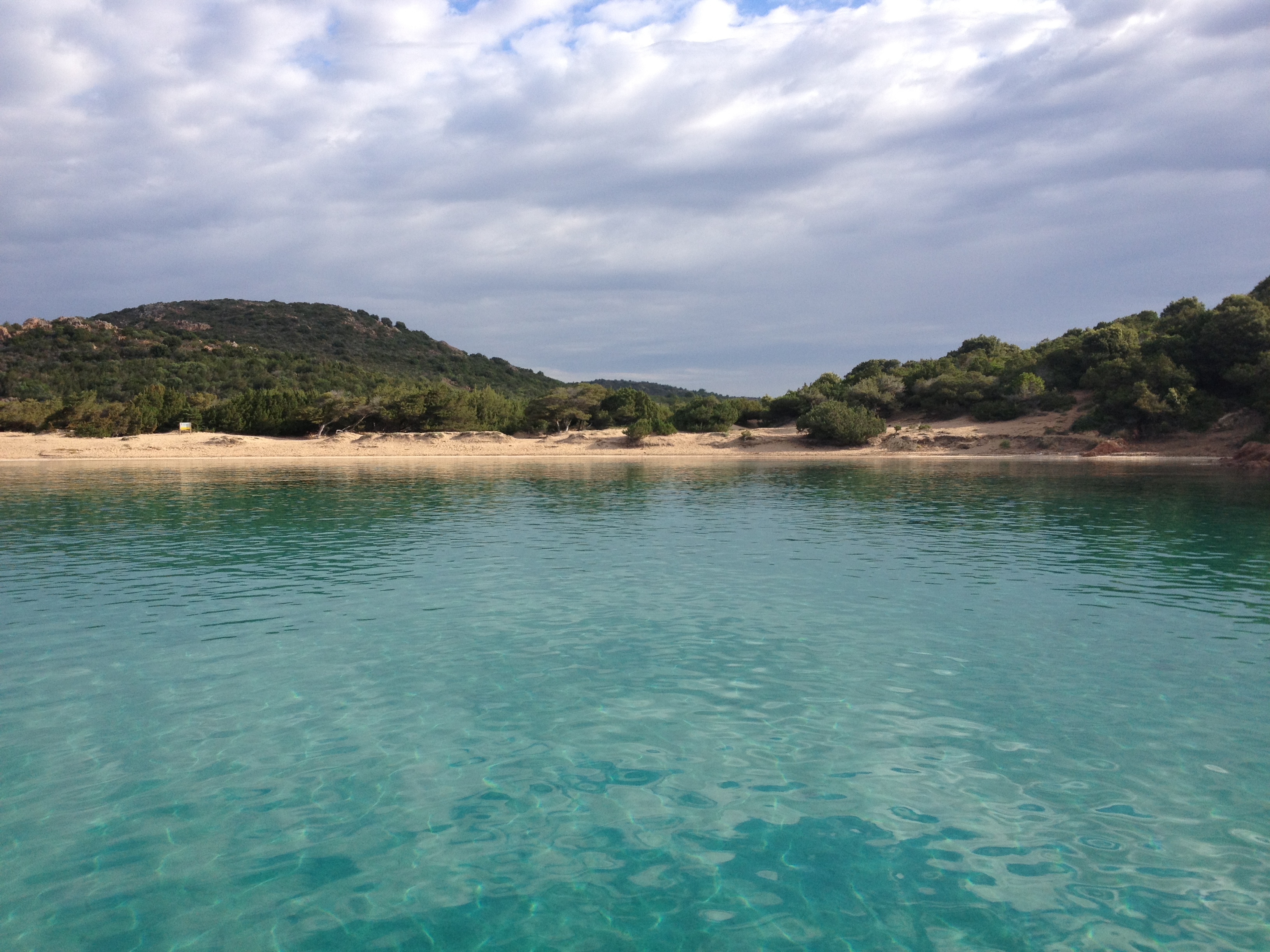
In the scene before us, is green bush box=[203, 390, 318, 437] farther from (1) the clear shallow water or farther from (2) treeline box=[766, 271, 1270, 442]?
(1) the clear shallow water

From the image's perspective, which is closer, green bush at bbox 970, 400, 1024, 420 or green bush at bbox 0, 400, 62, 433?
green bush at bbox 0, 400, 62, 433

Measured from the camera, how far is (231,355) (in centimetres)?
10100

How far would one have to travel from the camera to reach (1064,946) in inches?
197

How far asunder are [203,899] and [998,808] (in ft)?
20.7

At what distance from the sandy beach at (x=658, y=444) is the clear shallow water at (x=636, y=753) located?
135 ft

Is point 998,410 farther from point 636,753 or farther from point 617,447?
point 636,753

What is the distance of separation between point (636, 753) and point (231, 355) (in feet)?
356

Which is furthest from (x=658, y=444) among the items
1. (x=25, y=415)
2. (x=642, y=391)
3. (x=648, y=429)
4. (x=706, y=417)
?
(x=25, y=415)

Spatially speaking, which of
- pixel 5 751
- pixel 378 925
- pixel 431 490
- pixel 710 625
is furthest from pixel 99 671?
pixel 431 490

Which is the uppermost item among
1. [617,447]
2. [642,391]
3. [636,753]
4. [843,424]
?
[642,391]

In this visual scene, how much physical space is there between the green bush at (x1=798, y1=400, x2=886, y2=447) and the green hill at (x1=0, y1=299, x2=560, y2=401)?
48334 mm

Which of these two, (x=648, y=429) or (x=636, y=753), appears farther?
(x=648, y=429)

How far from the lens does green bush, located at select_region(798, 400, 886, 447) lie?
2437 inches

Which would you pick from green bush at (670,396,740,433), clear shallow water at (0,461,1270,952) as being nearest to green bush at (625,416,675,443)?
green bush at (670,396,740,433)
